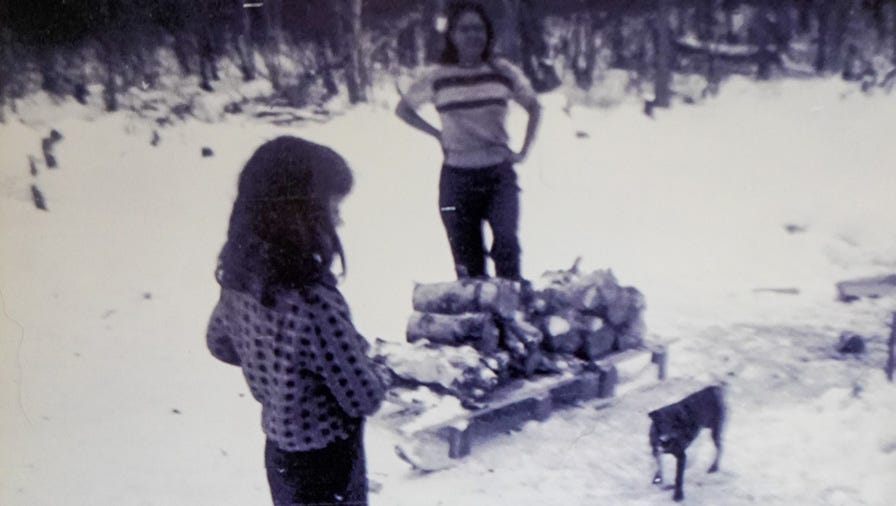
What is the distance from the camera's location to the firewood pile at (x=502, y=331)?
1.84m

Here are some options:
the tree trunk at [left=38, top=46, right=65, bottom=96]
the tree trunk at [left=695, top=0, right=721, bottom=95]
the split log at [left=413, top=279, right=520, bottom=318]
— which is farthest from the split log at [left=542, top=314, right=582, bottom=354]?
the tree trunk at [left=38, top=46, right=65, bottom=96]

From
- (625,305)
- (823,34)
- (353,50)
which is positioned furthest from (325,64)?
(823,34)

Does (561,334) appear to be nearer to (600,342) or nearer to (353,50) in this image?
(600,342)

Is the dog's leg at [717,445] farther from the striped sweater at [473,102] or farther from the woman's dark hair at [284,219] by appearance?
the woman's dark hair at [284,219]

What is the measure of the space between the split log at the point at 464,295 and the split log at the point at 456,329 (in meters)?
0.02

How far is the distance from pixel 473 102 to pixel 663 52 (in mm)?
397

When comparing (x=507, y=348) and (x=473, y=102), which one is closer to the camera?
(x=473, y=102)

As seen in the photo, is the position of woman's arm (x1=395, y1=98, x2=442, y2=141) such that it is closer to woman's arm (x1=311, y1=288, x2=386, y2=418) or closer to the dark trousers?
the dark trousers

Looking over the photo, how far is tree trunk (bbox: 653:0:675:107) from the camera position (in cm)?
172

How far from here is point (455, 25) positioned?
1728 millimetres

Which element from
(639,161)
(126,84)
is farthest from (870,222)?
(126,84)

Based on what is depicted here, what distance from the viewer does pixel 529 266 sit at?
6.01 feet

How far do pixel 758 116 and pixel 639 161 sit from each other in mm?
250

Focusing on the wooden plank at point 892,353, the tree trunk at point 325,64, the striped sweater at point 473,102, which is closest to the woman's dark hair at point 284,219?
the tree trunk at point 325,64
